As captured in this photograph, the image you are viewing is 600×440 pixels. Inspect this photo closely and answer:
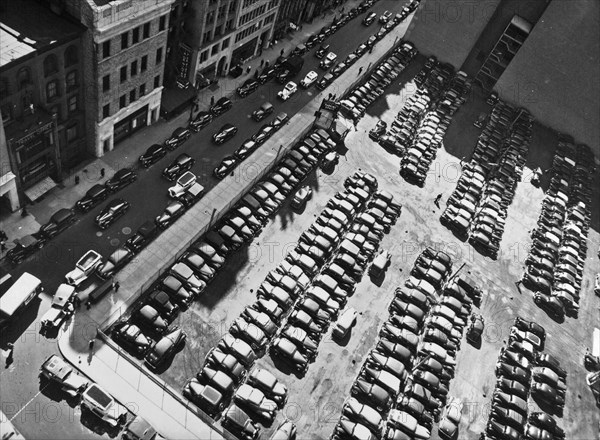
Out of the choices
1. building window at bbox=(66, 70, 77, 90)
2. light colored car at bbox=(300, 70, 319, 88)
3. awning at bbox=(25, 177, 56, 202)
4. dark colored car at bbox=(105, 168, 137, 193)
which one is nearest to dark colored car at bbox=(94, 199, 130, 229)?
dark colored car at bbox=(105, 168, 137, 193)

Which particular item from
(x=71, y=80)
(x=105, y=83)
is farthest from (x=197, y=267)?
(x=71, y=80)

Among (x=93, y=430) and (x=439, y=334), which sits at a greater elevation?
(x=439, y=334)

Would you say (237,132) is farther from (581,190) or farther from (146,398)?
(581,190)

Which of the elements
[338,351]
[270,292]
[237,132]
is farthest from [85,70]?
[338,351]

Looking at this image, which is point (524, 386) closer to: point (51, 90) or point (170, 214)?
point (170, 214)

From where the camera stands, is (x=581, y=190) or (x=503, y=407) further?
(x=581, y=190)
